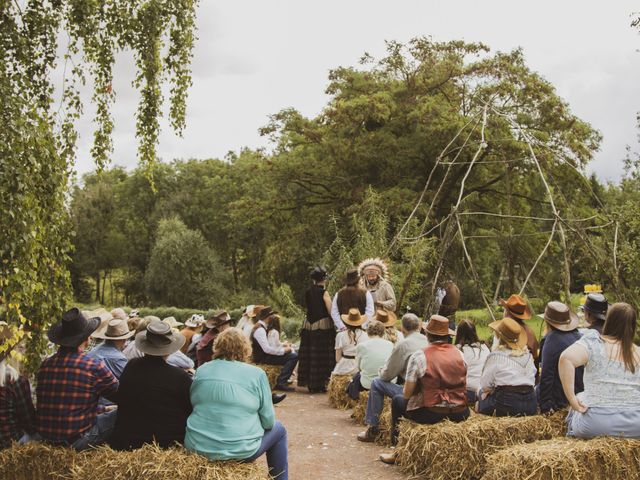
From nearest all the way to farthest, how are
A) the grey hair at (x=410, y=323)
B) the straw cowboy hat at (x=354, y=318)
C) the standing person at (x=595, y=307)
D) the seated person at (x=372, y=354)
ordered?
the standing person at (x=595, y=307)
the grey hair at (x=410, y=323)
the seated person at (x=372, y=354)
the straw cowboy hat at (x=354, y=318)

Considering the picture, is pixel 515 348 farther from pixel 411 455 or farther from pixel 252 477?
pixel 252 477

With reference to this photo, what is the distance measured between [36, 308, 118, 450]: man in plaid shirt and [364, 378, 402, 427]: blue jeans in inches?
106

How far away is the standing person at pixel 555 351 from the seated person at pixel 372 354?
175cm

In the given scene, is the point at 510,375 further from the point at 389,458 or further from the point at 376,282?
the point at 376,282

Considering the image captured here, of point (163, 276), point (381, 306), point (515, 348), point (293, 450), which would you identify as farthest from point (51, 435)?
point (163, 276)

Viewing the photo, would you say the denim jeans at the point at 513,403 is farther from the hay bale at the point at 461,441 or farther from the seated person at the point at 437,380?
the seated person at the point at 437,380

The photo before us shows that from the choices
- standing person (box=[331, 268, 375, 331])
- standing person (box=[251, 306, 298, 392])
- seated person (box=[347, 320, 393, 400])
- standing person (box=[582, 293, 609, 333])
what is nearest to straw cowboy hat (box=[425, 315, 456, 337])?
standing person (box=[582, 293, 609, 333])

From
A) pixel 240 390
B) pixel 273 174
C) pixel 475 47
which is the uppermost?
pixel 475 47

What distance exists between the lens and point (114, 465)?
13.5 feet

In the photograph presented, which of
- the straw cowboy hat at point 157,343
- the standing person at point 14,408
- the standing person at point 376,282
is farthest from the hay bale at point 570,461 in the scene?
the standing person at point 376,282

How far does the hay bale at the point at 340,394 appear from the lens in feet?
26.5

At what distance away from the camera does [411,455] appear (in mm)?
5199

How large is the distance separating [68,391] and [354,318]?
4487 mm

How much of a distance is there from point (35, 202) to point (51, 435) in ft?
5.22
